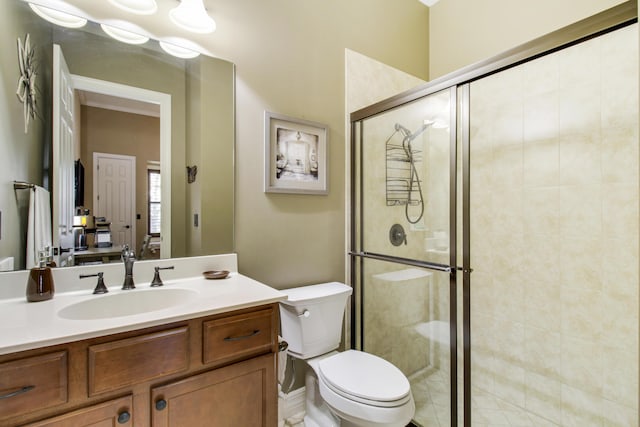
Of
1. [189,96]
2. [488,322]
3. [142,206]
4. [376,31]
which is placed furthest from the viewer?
[376,31]

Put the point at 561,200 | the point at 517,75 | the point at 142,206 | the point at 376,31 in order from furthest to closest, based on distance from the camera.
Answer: the point at 376,31 < the point at 517,75 < the point at 561,200 < the point at 142,206

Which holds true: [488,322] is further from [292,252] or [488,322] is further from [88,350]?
[88,350]

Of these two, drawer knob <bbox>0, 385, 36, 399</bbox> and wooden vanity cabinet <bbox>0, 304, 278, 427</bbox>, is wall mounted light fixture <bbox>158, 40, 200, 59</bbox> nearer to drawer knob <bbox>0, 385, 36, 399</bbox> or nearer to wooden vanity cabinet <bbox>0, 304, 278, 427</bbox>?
wooden vanity cabinet <bbox>0, 304, 278, 427</bbox>

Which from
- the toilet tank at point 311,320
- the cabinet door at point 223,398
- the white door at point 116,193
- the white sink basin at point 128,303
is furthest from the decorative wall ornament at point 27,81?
the toilet tank at point 311,320

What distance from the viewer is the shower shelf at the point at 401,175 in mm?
1950

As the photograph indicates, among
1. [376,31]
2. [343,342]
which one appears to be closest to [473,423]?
[343,342]

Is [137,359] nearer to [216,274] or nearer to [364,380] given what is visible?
Result: [216,274]

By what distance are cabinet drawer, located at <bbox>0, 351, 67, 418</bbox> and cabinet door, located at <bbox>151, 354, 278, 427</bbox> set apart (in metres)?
0.25

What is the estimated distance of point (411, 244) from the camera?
1899 mm

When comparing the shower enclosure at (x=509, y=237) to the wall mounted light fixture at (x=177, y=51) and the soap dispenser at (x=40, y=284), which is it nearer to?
the wall mounted light fixture at (x=177, y=51)

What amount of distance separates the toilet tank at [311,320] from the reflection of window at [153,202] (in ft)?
2.41

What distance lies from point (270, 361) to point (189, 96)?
1323 mm

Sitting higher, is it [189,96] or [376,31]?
[376,31]

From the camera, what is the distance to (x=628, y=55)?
155 cm
